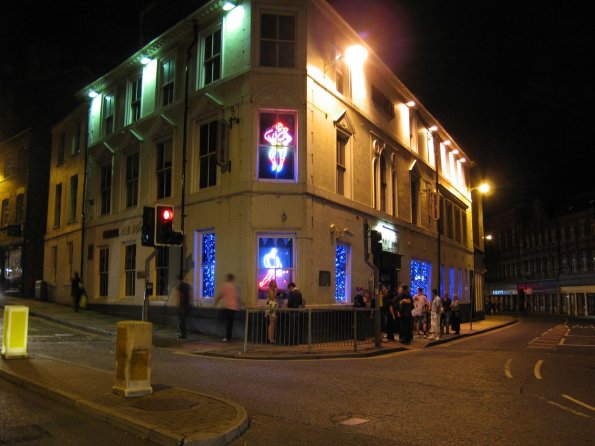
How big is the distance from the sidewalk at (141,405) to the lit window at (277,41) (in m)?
11.2

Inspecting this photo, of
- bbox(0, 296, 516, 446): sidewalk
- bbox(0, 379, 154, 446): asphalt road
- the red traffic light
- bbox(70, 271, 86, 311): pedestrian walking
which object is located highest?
the red traffic light

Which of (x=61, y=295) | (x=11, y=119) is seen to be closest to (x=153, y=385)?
(x=61, y=295)

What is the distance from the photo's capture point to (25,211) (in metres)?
30.4

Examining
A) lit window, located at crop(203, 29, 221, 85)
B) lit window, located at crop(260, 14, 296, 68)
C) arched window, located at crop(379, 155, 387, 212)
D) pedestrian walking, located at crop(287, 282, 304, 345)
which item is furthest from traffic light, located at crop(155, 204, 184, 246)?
arched window, located at crop(379, 155, 387, 212)

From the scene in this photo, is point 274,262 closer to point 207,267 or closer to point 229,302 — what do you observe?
point 229,302

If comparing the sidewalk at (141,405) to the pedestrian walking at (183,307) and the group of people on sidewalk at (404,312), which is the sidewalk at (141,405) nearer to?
the pedestrian walking at (183,307)

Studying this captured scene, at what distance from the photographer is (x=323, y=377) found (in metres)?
10.0

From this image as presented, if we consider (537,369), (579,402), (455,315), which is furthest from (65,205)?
(579,402)

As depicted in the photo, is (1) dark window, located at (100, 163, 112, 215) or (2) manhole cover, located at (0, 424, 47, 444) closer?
(2) manhole cover, located at (0, 424, 47, 444)

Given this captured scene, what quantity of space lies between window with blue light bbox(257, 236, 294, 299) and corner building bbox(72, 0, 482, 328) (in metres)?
0.03

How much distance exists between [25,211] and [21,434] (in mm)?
27742

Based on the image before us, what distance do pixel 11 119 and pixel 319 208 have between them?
1132 inches

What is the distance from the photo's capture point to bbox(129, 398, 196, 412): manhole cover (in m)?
6.83

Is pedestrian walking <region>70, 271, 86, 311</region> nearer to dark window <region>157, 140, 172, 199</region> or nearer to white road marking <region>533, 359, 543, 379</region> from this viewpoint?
dark window <region>157, 140, 172, 199</region>
